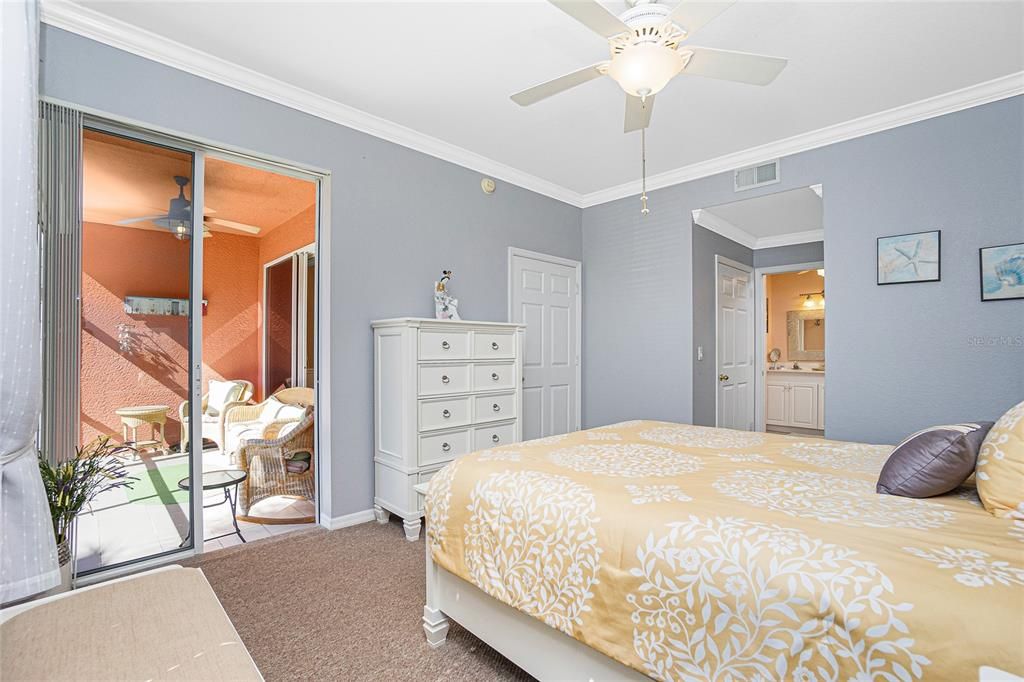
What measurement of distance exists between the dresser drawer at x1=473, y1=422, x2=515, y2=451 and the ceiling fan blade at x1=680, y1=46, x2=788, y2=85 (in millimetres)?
2497

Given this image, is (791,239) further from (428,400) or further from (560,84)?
(428,400)

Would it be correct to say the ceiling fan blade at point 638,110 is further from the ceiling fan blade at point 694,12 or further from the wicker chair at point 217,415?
the wicker chair at point 217,415

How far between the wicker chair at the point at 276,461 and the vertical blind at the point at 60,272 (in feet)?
3.50

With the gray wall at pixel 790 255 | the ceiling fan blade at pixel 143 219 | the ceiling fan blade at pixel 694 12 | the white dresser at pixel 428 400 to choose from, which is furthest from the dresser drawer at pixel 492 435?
the gray wall at pixel 790 255

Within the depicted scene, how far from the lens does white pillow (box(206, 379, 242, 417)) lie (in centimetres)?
290

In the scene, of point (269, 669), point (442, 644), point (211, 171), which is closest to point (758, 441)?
point (442, 644)

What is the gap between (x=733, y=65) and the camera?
197 centimetres

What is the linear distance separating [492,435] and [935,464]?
258 centimetres

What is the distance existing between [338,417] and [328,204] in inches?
56.2

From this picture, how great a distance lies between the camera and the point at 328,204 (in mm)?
3201

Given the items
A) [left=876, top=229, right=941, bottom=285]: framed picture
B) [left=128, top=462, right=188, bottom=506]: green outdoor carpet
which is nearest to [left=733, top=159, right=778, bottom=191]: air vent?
[left=876, top=229, right=941, bottom=285]: framed picture

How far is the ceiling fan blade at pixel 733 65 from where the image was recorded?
1.89m

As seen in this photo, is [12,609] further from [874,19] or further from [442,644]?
[874,19]

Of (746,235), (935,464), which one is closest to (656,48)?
(935,464)
